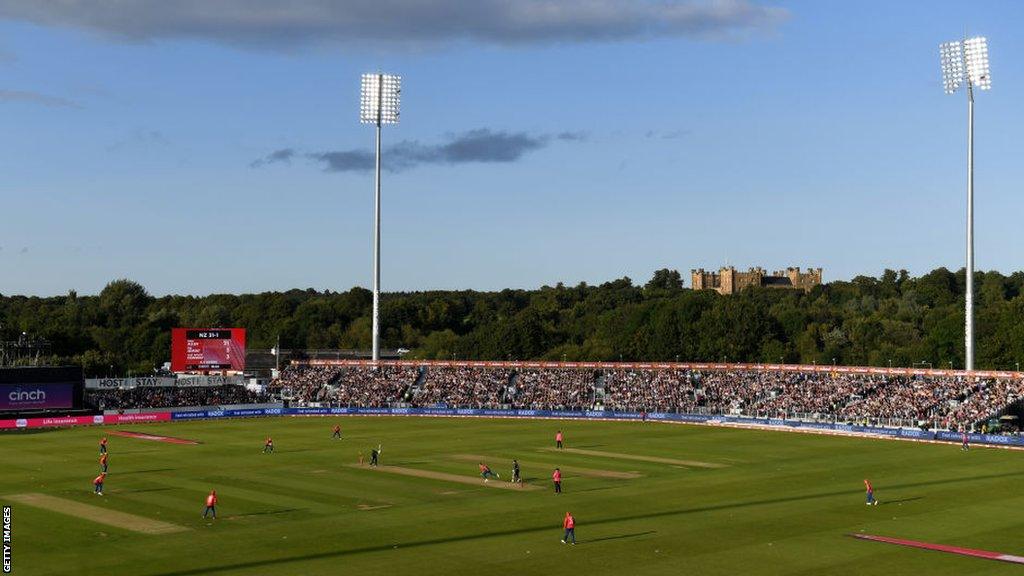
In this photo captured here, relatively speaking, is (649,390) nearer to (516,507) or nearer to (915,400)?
(915,400)

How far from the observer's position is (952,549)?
121 feet

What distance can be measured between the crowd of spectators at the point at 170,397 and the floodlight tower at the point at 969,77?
59.3 meters

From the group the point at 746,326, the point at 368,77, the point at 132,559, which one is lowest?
the point at 132,559

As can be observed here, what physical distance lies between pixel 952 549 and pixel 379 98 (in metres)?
81.7

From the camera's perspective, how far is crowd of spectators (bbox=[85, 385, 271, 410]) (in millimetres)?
95875

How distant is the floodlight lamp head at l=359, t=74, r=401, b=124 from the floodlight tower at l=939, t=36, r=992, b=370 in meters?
50.5

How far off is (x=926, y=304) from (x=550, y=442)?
4748 inches

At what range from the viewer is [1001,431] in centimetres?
7312

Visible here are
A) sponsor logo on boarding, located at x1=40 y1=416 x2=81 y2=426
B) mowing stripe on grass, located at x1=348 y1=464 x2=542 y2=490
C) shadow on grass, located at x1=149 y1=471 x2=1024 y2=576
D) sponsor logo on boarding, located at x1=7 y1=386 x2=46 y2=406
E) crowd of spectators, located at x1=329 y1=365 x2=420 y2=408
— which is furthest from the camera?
crowd of spectators, located at x1=329 y1=365 x2=420 y2=408

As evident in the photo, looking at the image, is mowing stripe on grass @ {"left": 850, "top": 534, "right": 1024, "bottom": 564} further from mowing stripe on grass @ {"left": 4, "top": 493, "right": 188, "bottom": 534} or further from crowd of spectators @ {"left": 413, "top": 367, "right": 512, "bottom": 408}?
crowd of spectators @ {"left": 413, "top": 367, "right": 512, "bottom": 408}

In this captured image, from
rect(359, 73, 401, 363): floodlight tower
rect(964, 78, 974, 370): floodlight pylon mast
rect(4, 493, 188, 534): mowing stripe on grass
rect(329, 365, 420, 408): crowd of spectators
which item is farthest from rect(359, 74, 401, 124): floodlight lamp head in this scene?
rect(4, 493, 188, 534): mowing stripe on grass

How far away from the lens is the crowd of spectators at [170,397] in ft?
315

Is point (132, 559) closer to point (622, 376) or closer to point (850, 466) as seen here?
point (850, 466)

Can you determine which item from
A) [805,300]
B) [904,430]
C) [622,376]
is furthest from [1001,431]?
[805,300]
